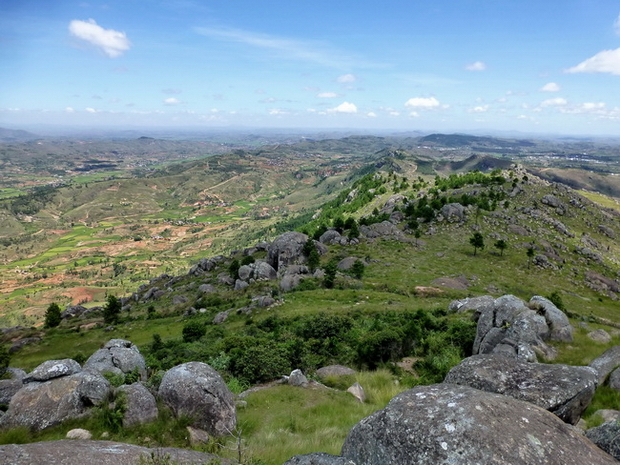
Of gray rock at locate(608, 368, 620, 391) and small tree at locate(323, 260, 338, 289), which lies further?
small tree at locate(323, 260, 338, 289)

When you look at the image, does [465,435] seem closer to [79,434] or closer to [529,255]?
[79,434]

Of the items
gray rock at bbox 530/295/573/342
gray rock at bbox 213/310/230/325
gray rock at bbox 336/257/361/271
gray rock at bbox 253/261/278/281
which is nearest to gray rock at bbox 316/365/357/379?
gray rock at bbox 530/295/573/342

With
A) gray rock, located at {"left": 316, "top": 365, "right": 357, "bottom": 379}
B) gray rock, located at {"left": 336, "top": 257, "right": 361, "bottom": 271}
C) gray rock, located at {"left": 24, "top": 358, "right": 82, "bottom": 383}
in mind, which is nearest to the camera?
gray rock, located at {"left": 24, "top": 358, "right": 82, "bottom": 383}

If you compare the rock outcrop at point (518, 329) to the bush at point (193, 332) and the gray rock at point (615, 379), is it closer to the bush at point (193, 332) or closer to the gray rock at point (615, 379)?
the gray rock at point (615, 379)

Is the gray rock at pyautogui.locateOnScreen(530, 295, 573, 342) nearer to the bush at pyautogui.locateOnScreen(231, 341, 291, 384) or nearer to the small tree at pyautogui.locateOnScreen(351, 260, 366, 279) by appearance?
the bush at pyautogui.locateOnScreen(231, 341, 291, 384)

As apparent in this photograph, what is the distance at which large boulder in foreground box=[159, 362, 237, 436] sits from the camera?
44.5 feet

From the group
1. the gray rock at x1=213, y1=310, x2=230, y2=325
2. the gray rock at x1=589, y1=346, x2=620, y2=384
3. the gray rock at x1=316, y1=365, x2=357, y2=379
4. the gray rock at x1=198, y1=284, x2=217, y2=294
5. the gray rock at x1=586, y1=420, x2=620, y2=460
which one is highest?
the gray rock at x1=586, y1=420, x2=620, y2=460

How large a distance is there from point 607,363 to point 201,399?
59.0 feet

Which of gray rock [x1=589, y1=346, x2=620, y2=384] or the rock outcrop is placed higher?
gray rock [x1=589, y1=346, x2=620, y2=384]

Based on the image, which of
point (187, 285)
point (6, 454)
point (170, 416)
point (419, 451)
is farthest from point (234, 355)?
point (187, 285)

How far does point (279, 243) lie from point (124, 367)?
50.7 metres

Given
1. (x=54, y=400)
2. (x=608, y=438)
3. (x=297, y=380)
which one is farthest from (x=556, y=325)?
(x=54, y=400)

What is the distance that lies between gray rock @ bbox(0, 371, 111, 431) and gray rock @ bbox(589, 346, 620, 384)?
2171 centimetres

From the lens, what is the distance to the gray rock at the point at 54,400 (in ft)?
43.4
